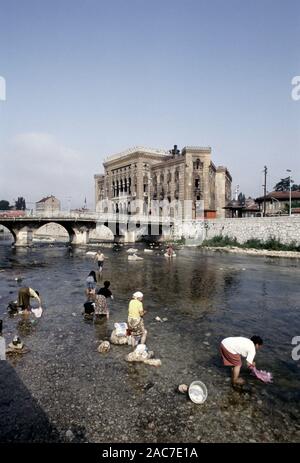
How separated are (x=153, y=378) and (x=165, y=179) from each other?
74.9m

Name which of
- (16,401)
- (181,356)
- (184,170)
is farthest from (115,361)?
(184,170)

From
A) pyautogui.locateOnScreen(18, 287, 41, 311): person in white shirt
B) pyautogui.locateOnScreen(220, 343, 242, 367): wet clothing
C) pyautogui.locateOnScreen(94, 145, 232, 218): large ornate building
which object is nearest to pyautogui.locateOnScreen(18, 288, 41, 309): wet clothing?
pyautogui.locateOnScreen(18, 287, 41, 311): person in white shirt

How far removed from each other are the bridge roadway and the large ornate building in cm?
1172

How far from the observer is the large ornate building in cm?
7544

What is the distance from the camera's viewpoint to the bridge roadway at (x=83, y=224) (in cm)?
5375

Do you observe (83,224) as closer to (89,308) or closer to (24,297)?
(24,297)

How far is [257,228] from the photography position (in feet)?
168

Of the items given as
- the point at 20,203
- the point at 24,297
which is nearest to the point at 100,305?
the point at 24,297

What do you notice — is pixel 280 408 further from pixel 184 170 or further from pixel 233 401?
pixel 184 170

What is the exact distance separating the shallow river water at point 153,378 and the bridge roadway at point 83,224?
38542 millimetres

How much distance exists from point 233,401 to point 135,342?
154 inches

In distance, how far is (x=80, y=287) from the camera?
20.8 metres

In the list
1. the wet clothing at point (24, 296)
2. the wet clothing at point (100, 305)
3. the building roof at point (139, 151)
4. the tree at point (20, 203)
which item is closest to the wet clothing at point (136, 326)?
the wet clothing at point (100, 305)

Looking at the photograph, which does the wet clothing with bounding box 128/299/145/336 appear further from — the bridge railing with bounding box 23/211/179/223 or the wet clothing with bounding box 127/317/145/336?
the bridge railing with bounding box 23/211/179/223
